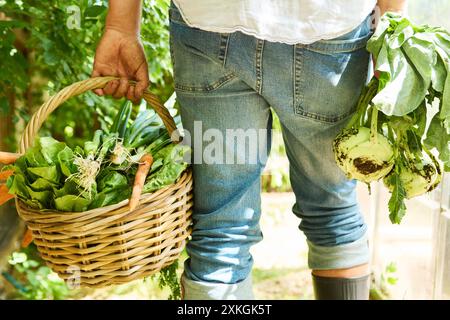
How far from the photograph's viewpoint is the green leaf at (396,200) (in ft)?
3.88

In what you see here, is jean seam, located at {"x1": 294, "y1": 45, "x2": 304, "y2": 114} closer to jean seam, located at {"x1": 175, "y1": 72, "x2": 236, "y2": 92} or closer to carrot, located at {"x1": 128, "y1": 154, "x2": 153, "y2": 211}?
jean seam, located at {"x1": 175, "y1": 72, "x2": 236, "y2": 92}

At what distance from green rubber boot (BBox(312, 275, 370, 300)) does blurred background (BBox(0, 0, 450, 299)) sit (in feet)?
1.24

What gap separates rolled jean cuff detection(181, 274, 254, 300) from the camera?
52.8 inches

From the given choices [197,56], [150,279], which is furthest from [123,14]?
[150,279]

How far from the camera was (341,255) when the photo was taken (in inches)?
58.6

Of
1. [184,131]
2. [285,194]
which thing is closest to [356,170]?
Answer: [184,131]

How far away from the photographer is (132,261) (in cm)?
124

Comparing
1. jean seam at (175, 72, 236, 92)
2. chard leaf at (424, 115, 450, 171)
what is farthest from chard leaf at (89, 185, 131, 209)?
chard leaf at (424, 115, 450, 171)

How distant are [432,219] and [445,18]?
623mm

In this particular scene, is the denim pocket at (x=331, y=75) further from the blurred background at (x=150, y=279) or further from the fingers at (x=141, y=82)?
the blurred background at (x=150, y=279)

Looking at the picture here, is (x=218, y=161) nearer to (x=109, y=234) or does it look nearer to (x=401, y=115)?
(x=109, y=234)

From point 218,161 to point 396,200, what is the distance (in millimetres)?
385

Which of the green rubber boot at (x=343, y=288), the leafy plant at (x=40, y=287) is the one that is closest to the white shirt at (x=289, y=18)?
the green rubber boot at (x=343, y=288)
